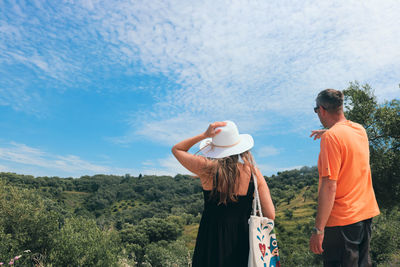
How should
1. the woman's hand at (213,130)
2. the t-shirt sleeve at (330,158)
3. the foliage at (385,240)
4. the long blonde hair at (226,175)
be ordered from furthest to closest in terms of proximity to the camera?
the foliage at (385,240), the t-shirt sleeve at (330,158), the woman's hand at (213,130), the long blonde hair at (226,175)

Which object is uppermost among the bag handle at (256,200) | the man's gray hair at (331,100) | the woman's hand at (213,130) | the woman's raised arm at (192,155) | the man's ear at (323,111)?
the man's gray hair at (331,100)

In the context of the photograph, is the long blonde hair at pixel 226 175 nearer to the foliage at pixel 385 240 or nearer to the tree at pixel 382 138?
the tree at pixel 382 138

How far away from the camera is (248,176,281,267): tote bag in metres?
2.57

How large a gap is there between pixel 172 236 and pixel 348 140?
8148cm

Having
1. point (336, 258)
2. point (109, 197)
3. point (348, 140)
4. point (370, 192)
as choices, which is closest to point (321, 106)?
point (348, 140)

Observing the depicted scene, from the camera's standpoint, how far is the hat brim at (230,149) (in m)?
2.60

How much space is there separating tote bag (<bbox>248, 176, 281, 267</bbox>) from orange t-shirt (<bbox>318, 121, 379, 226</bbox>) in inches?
27.0

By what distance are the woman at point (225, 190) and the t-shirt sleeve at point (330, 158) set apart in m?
0.62

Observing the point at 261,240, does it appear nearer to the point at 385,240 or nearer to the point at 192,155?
the point at 192,155

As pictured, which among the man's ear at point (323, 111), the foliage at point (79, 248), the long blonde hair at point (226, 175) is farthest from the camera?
the foliage at point (79, 248)

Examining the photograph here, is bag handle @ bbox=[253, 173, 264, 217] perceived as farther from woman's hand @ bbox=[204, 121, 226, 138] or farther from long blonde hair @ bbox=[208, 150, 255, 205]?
woman's hand @ bbox=[204, 121, 226, 138]

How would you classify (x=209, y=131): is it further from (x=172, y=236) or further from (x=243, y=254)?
(x=172, y=236)

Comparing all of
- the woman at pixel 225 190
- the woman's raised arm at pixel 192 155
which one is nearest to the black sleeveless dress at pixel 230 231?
the woman at pixel 225 190

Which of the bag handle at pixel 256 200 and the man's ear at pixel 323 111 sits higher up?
the man's ear at pixel 323 111
